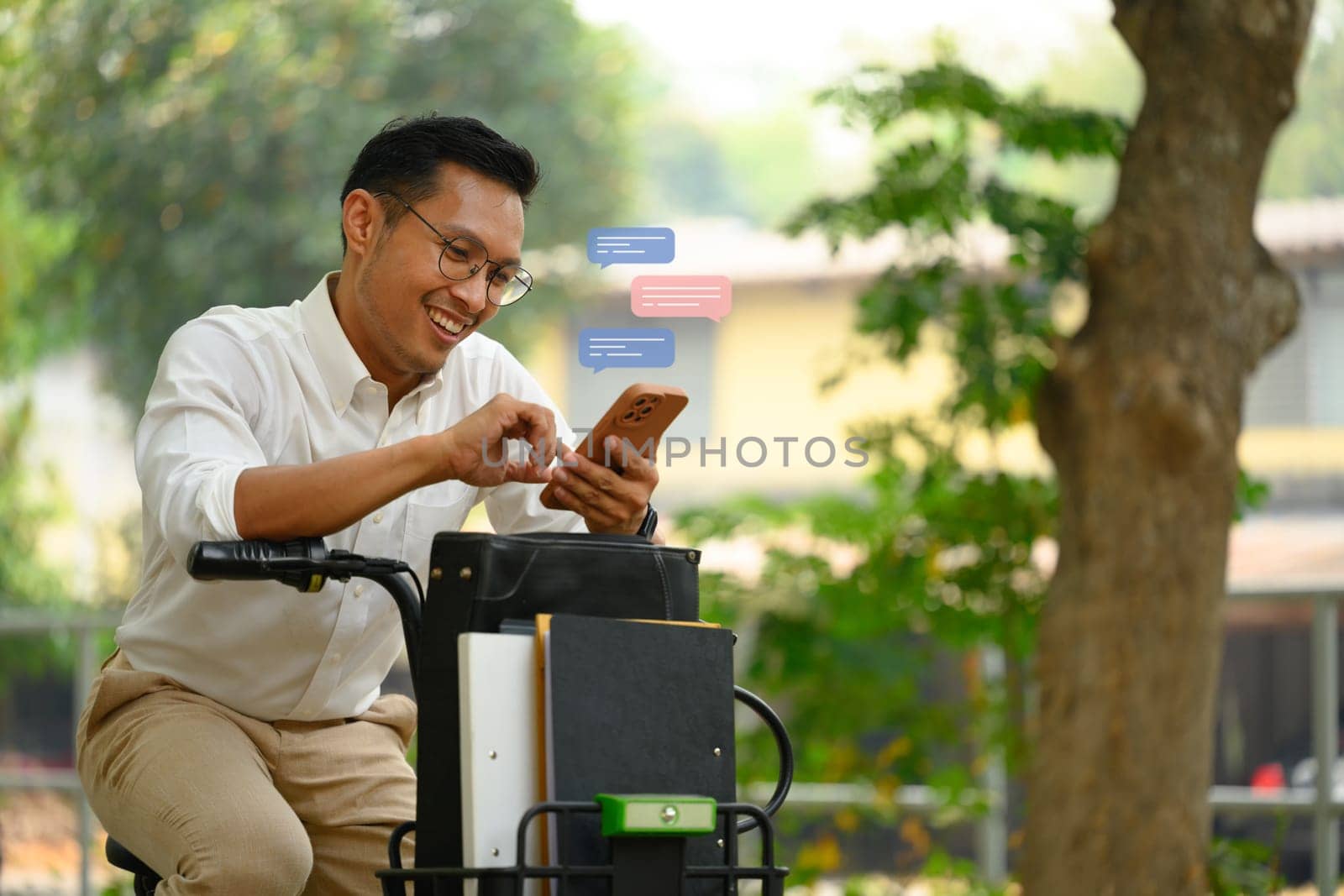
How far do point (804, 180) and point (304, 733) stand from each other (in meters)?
10.4

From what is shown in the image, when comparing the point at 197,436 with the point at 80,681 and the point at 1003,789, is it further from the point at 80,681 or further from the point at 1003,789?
the point at 80,681

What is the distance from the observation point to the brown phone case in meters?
1.67

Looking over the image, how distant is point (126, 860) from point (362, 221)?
81cm

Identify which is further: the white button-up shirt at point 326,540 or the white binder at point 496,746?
the white button-up shirt at point 326,540

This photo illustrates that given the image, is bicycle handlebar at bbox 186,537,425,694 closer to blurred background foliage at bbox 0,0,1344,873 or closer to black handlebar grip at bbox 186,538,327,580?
black handlebar grip at bbox 186,538,327,580

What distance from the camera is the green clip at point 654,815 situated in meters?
1.36

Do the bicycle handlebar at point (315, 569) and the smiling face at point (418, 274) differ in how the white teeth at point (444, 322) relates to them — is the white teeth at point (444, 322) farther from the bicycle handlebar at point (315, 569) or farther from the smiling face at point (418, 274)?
the bicycle handlebar at point (315, 569)

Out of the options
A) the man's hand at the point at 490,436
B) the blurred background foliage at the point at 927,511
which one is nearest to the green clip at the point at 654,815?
the man's hand at the point at 490,436

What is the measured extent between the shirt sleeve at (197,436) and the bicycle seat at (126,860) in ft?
1.26

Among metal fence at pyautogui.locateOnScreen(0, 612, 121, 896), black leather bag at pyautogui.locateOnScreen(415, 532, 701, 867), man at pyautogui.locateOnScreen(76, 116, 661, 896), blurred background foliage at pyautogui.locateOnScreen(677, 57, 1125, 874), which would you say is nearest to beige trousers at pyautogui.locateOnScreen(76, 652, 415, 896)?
man at pyautogui.locateOnScreen(76, 116, 661, 896)

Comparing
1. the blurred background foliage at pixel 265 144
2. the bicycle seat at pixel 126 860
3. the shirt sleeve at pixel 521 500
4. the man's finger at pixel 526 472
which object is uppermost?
the blurred background foliage at pixel 265 144

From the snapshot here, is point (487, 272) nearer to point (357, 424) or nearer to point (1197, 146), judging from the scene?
point (357, 424)

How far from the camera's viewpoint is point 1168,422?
3.15 m

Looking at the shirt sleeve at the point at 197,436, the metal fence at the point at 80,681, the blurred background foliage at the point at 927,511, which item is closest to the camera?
the shirt sleeve at the point at 197,436
